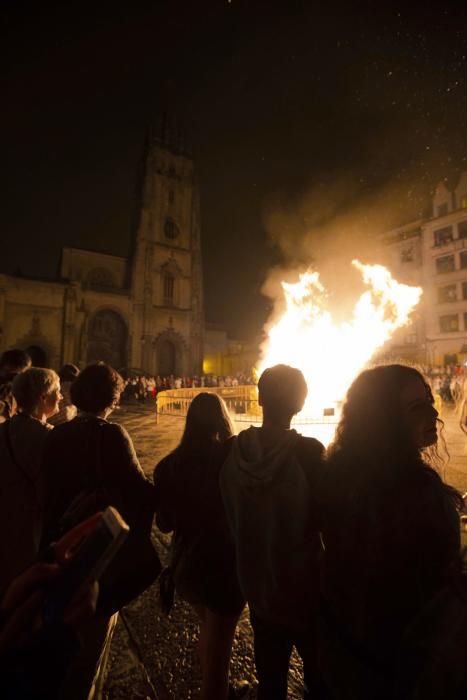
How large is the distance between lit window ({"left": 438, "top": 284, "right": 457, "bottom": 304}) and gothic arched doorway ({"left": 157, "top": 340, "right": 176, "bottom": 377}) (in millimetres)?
27523

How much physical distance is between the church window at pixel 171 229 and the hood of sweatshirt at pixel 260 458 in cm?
4079

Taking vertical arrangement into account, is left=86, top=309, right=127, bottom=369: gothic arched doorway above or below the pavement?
above

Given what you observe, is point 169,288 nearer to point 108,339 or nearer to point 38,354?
point 108,339

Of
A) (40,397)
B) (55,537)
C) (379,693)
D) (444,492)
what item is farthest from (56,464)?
(444,492)

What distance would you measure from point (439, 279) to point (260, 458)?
3899cm

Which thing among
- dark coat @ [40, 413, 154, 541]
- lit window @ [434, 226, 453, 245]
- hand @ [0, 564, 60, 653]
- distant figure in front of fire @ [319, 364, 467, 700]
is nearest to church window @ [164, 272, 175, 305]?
lit window @ [434, 226, 453, 245]

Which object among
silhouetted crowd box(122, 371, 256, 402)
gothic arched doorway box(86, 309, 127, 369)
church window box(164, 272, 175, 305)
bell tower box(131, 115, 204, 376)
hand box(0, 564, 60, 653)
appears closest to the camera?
hand box(0, 564, 60, 653)

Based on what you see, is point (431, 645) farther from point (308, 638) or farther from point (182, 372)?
point (182, 372)

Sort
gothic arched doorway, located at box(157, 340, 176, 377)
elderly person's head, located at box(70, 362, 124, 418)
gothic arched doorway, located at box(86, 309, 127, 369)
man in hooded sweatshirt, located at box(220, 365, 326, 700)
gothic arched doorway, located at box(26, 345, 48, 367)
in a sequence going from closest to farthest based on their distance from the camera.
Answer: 1. man in hooded sweatshirt, located at box(220, 365, 326, 700)
2. elderly person's head, located at box(70, 362, 124, 418)
3. gothic arched doorway, located at box(26, 345, 48, 367)
4. gothic arched doorway, located at box(86, 309, 127, 369)
5. gothic arched doorway, located at box(157, 340, 176, 377)

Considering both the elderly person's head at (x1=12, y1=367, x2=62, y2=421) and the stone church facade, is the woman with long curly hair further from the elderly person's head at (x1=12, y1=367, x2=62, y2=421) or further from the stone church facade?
the stone church facade

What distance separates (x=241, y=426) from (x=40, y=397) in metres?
10.5

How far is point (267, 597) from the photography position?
1854 mm

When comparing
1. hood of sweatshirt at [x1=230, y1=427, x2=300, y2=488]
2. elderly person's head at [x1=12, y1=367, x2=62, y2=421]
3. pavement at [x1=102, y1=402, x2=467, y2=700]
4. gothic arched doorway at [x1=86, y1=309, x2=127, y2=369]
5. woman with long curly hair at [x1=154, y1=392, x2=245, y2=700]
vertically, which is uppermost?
gothic arched doorway at [x1=86, y1=309, x2=127, y2=369]

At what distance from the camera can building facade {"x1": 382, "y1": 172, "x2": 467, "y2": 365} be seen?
32781mm
